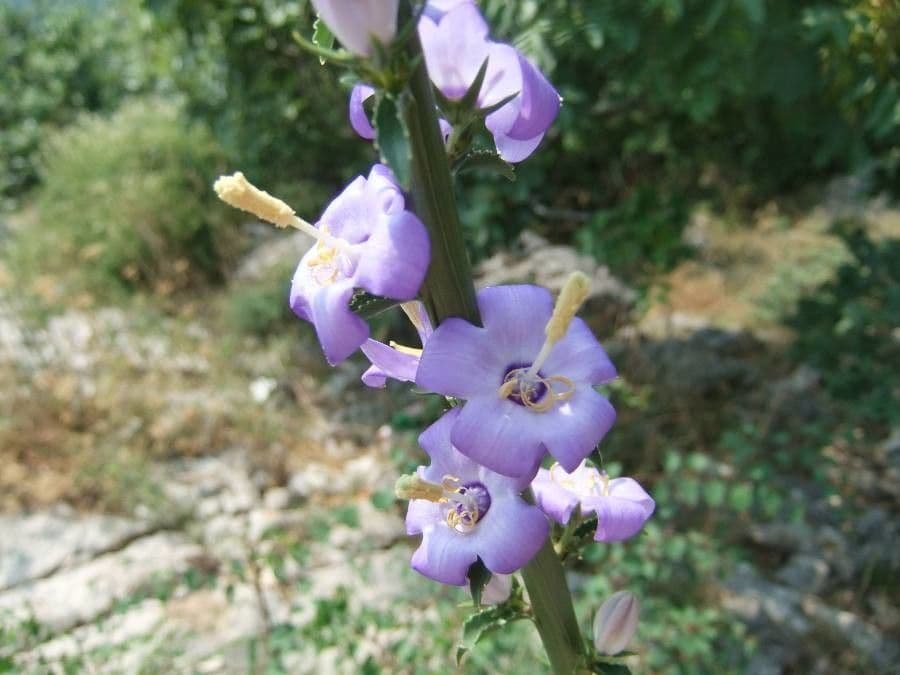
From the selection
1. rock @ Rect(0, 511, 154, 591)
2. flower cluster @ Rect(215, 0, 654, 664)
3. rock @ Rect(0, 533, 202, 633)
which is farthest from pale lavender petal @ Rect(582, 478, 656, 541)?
rock @ Rect(0, 511, 154, 591)

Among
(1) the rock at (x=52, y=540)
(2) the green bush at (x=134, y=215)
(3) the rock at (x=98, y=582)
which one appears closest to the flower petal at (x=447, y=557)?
(3) the rock at (x=98, y=582)

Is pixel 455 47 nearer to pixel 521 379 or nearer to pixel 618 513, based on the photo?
pixel 521 379

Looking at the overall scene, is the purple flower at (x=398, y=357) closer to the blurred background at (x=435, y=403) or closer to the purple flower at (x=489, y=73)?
the purple flower at (x=489, y=73)

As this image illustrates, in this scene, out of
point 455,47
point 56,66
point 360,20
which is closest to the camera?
point 360,20

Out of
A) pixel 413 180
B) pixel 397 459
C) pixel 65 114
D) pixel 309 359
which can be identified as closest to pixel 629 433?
pixel 397 459

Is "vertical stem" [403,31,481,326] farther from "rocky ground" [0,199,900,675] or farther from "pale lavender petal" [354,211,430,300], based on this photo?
"rocky ground" [0,199,900,675]

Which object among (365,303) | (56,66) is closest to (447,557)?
(365,303)
